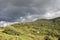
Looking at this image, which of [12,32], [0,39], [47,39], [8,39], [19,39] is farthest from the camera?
[12,32]

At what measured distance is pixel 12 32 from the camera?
302 feet

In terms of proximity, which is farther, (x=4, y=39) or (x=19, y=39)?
(x=19, y=39)

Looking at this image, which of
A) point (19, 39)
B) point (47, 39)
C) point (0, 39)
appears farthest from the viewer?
point (47, 39)

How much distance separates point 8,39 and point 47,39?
1021 inches

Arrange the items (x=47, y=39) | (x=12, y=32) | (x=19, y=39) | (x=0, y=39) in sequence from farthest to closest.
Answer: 1. (x=12, y=32)
2. (x=47, y=39)
3. (x=19, y=39)
4. (x=0, y=39)

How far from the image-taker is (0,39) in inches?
2477

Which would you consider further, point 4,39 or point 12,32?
point 12,32

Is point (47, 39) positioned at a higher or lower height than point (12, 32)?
lower

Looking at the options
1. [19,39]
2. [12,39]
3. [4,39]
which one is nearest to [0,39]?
[4,39]

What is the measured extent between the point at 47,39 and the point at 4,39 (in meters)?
28.9

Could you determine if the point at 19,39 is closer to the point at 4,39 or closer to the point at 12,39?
the point at 12,39

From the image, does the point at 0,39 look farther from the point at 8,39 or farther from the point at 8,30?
the point at 8,30

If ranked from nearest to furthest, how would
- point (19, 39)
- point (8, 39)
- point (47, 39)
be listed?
point (8, 39)
point (19, 39)
point (47, 39)

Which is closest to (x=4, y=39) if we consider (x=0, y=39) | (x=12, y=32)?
→ (x=0, y=39)
